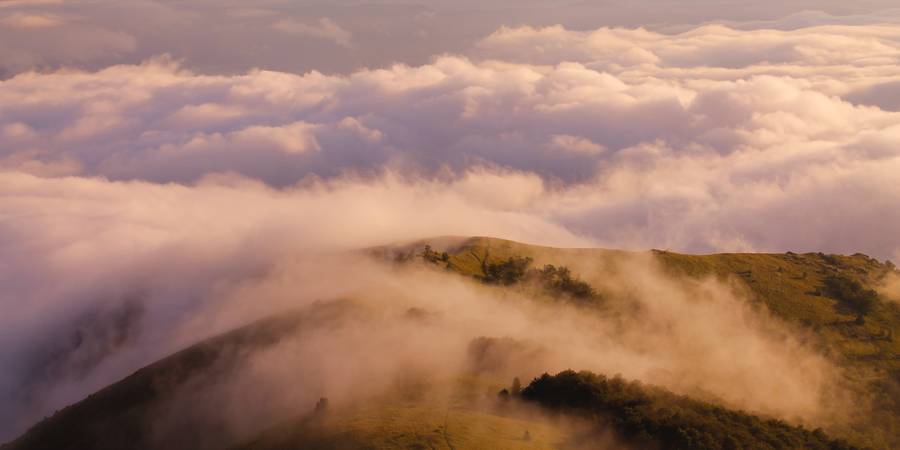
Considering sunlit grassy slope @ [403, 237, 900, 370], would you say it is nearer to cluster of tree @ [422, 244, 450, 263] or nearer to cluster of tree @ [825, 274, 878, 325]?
cluster of tree @ [825, 274, 878, 325]

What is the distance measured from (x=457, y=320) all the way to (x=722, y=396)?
133ft

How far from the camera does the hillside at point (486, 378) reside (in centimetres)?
7644

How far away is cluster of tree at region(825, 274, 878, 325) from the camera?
5615 inches

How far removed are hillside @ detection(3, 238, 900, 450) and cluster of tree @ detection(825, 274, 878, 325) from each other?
0.85ft

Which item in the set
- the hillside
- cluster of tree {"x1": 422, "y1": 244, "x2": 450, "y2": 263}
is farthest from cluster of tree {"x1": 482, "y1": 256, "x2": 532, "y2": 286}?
cluster of tree {"x1": 422, "y1": 244, "x2": 450, "y2": 263}

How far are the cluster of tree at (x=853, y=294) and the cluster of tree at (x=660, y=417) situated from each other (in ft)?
210

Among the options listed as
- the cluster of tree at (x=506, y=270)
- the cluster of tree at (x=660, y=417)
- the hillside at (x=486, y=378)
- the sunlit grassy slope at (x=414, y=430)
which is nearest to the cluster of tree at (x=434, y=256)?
the hillside at (x=486, y=378)

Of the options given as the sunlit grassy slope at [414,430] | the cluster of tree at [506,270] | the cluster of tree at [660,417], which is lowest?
the sunlit grassy slope at [414,430]

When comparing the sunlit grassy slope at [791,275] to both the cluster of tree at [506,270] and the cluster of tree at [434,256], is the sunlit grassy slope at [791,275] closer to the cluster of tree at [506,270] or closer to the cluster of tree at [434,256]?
the cluster of tree at [434,256]

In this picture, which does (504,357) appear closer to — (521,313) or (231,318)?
(521,313)

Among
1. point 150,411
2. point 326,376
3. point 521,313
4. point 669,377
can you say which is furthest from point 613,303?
point 150,411

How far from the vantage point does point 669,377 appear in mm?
105562

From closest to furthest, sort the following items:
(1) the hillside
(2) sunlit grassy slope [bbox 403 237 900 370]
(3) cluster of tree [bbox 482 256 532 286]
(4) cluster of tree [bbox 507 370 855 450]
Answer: (4) cluster of tree [bbox 507 370 855 450] < (1) the hillside < (2) sunlit grassy slope [bbox 403 237 900 370] < (3) cluster of tree [bbox 482 256 532 286]

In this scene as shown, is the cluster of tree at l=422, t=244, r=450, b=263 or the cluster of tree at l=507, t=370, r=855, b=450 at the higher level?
the cluster of tree at l=422, t=244, r=450, b=263
